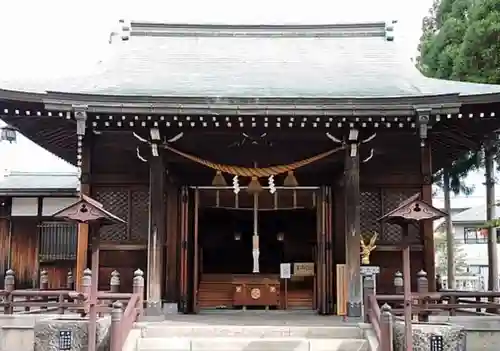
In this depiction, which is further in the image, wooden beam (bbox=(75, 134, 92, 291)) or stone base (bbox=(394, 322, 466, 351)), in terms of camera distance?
wooden beam (bbox=(75, 134, 92, 291))

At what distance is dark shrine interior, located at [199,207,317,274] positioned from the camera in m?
16.3

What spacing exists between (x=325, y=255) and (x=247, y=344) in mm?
4073

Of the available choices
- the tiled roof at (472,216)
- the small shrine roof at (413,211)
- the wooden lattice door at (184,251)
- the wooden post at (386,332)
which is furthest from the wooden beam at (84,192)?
the tiled roof at (472,216)

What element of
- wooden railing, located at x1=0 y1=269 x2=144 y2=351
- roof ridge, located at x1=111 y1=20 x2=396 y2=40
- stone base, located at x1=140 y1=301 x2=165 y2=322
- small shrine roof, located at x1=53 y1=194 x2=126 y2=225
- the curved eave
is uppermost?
roof ridge, located at x1=111 y1=20 x2=396 y2=40

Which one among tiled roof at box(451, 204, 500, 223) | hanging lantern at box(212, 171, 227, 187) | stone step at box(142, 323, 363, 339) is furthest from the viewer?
tiled roof at box(451, 204, 500, 223)

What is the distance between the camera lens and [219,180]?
11.9 metres

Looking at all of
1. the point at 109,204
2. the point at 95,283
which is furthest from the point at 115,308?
the point at 109,204

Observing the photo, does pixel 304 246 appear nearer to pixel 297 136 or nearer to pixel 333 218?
pixel 333 218

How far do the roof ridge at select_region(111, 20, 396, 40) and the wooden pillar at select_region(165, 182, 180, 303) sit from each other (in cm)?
480

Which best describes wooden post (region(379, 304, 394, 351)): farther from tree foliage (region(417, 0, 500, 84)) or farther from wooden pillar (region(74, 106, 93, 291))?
tree foliage (region(417, 0, 500, 84))

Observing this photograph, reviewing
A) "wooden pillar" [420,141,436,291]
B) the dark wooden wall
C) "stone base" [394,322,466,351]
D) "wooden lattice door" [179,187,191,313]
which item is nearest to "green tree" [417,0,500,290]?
"wooden pillar" [420,141,436,291]

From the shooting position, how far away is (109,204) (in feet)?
38.0

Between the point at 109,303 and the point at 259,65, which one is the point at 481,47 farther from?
the point at 109,303

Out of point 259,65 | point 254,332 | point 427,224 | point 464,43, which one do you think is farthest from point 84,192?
point 464,43
